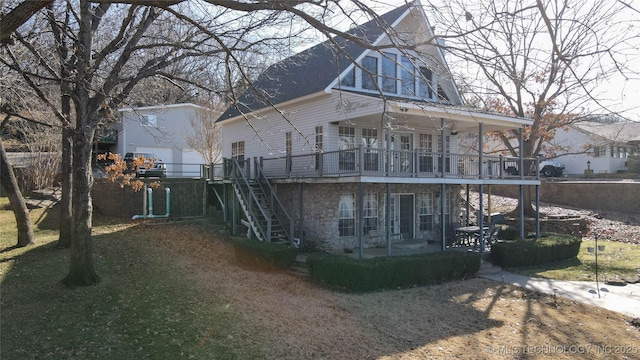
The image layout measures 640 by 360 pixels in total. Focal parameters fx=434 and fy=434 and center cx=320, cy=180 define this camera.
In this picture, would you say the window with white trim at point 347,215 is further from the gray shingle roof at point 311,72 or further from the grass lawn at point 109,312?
the grass lawn at point 109,312

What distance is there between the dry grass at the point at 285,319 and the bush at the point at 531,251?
261cm

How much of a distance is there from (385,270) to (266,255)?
3.87 meters

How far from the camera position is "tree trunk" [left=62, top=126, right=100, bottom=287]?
10.4m

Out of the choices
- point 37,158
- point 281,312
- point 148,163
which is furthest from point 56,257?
point 37,158

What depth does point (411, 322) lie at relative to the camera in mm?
9188

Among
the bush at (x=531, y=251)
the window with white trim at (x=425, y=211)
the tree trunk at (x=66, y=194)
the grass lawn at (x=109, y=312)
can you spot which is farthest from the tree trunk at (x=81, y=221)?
the bush at (x=531, y=251)

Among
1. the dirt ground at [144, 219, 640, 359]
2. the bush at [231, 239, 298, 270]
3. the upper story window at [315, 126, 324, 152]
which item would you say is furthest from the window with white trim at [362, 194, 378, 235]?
the dirt ground at [144, 219, 640, 359]

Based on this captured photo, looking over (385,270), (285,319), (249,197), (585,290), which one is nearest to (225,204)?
(249,197)

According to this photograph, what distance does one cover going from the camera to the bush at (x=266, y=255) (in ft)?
44.0

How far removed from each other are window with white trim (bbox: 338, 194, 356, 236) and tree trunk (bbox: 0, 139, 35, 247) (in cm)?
1042

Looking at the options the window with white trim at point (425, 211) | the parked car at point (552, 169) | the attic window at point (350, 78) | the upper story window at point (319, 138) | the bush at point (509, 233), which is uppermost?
the attic window at point (350, 78)

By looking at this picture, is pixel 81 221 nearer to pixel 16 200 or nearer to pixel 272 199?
pixel 16 200

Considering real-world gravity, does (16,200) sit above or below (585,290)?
above

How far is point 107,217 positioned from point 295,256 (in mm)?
11121
